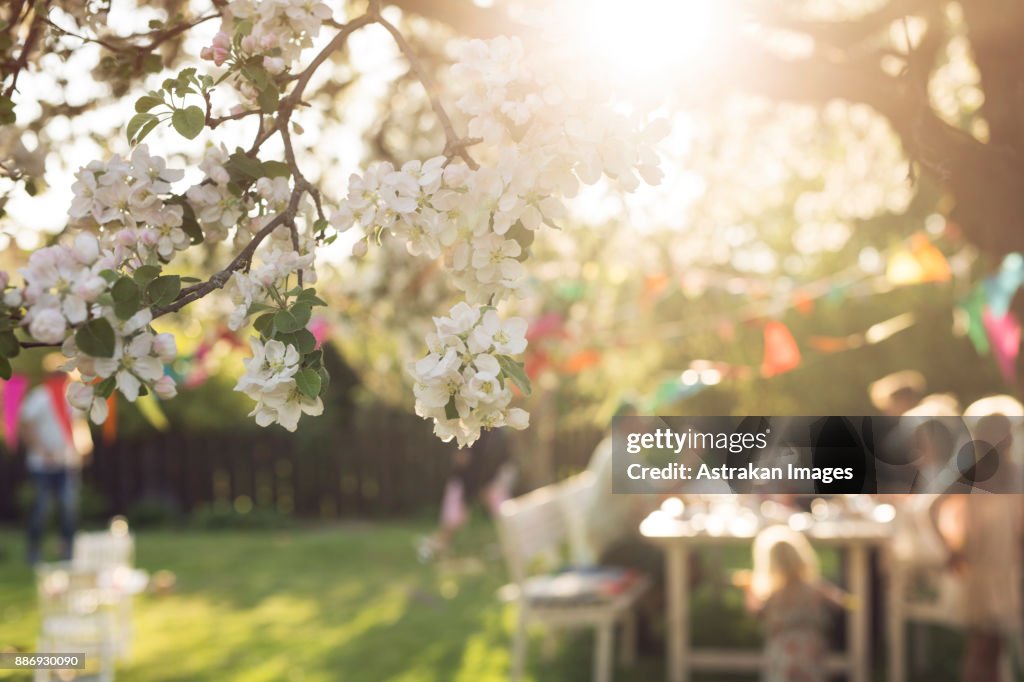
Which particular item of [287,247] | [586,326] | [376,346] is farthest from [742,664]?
[376,346]

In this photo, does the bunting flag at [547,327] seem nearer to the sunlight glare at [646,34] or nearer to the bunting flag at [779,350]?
the bunting flag at [779,350]

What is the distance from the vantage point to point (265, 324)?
1.31 metres

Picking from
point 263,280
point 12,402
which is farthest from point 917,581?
point 12,402

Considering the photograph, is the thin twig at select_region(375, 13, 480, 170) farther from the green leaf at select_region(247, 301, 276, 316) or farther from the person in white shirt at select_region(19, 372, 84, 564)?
the person in white shirt at select_region(19, 372, 84, 564)

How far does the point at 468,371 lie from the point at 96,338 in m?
0.43

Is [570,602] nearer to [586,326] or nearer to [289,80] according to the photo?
[586,326]

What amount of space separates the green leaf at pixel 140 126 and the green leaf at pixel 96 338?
41 centimetres

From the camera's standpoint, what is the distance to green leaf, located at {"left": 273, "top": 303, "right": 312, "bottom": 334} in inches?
50.8

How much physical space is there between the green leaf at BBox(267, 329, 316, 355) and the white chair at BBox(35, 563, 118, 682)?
3.90 meters

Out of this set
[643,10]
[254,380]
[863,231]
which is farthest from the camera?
[863,231]

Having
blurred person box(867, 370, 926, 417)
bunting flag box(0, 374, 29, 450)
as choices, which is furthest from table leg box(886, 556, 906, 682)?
bunting flag box(0, 374, 29, 450)

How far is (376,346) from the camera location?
1018 cm

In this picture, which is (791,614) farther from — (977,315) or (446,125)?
(446,125)

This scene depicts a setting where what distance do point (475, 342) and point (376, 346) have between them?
8.98m
